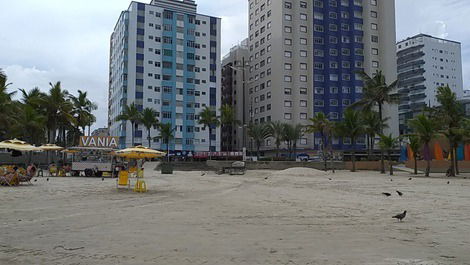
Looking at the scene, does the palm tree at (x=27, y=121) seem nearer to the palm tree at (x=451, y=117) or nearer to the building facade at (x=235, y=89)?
the palm tree at (x=451, y=117)

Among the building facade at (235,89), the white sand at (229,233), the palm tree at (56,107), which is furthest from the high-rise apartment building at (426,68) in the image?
the white sand at (229,233)

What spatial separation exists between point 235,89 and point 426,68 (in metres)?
65.8

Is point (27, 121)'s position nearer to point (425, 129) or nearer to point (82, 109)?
point (82, 109)

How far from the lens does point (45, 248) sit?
716cm

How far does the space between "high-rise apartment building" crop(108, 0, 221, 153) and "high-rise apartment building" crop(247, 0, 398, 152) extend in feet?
43.2

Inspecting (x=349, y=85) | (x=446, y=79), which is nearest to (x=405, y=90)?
(x=446, y=79)

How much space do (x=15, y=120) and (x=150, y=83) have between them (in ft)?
145

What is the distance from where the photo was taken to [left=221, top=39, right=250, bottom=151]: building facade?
10031 centimetres

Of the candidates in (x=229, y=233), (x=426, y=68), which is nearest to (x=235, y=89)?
(x=426, y=68)

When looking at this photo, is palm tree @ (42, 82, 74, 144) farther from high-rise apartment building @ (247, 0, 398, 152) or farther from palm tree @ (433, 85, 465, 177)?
high-rise apartment building @ (247, 0, 398, 152)

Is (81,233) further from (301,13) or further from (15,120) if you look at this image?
(301,13)

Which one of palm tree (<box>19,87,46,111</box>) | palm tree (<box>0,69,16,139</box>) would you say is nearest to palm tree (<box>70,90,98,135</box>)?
palm tree (<box>19,87,46,111</box>)

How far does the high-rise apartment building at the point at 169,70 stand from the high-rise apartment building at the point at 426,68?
6911 centimetres

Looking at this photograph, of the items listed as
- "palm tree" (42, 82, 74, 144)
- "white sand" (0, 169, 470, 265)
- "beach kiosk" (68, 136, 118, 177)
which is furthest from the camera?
"palm tree" (42, 82, 74, 144)
